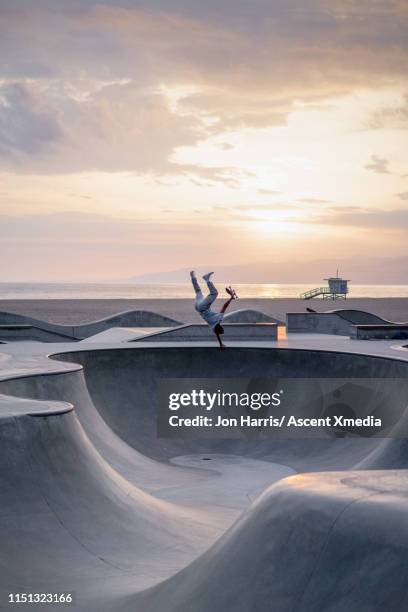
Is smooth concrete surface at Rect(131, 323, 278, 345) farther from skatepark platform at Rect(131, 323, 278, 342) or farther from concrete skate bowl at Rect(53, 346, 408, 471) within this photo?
concrete skate bowl at Rect(53, 346, 408, 471)

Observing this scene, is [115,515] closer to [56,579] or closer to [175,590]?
[56,579]

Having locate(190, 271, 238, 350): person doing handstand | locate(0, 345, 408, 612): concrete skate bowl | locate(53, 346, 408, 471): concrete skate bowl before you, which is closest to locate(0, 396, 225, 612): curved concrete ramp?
locate(0, 345, 408, 612): concrete skate bowl

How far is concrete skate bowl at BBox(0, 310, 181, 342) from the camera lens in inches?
1437

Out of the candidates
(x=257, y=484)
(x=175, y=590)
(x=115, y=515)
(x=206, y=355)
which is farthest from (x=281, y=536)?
(x=206, y=355)

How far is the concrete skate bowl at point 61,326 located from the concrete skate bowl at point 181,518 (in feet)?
53.3

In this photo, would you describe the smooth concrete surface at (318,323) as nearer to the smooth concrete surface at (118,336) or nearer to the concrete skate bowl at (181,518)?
the smooth concrete surface at (118,336)

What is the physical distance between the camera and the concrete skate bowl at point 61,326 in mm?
36500

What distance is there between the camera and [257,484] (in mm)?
17781

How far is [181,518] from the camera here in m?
12.9

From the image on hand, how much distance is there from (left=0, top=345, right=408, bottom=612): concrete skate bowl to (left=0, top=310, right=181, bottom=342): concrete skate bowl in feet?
53.3

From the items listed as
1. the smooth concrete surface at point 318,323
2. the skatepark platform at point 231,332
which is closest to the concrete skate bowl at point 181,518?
the skatepark platform at point 231,332

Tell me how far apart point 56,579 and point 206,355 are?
15030 mm

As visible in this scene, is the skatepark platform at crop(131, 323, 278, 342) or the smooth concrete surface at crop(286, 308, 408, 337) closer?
the skatepark platform at crop(131, 323, 278, 342)

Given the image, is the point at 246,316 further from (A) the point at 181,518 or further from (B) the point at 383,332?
(A) the point at 181,518
